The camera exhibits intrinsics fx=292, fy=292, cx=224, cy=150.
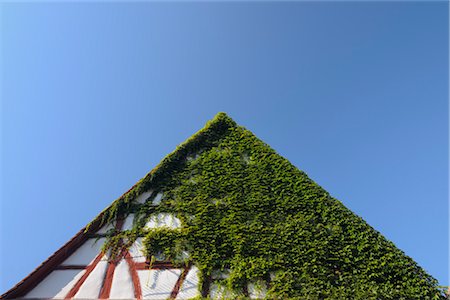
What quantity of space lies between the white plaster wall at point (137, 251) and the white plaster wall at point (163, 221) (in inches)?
14.3

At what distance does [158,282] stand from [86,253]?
5.17 feet

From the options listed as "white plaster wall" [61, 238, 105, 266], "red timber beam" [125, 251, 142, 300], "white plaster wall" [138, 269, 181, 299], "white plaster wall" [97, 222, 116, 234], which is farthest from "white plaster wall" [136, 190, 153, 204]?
"white plaster wall" [138, 269, 181, 299]

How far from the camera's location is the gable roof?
15.0 feet

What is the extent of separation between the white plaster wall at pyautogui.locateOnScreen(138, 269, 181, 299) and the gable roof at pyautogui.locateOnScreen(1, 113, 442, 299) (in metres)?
0.19

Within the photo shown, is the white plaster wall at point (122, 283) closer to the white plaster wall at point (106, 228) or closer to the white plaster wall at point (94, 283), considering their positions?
the white plaster wall at point (94, 283)

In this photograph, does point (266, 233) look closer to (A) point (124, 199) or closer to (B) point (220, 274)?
(B) point (220, 274)

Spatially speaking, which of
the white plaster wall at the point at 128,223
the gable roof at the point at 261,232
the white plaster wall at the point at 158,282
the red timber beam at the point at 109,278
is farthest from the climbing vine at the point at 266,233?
the red timber beam at the point at 109,278

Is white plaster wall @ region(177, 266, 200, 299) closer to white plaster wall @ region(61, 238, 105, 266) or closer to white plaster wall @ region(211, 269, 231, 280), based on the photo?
white plaster wall @ region(211, 269, 231, 280)

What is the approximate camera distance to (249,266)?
4.81 metres

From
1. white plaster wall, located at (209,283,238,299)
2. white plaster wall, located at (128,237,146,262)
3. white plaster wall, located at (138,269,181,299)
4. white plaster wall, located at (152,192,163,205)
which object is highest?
white plaster wall, located at (152,192,163,205)

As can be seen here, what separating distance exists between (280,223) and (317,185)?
3.75 feet

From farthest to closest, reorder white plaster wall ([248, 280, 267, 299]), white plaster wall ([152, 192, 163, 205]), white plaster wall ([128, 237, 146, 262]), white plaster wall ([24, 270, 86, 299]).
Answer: white plaster wall ([152, 192, 163, 205]) → white plaster wall ([128, 237, 146, 262]) → white plaster wall ([24, 270, 86, 299]) → white plaster wall ([248, 280, 267, 299])

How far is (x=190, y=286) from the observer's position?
469 centimetres

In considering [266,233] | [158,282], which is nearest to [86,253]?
[158,282]
